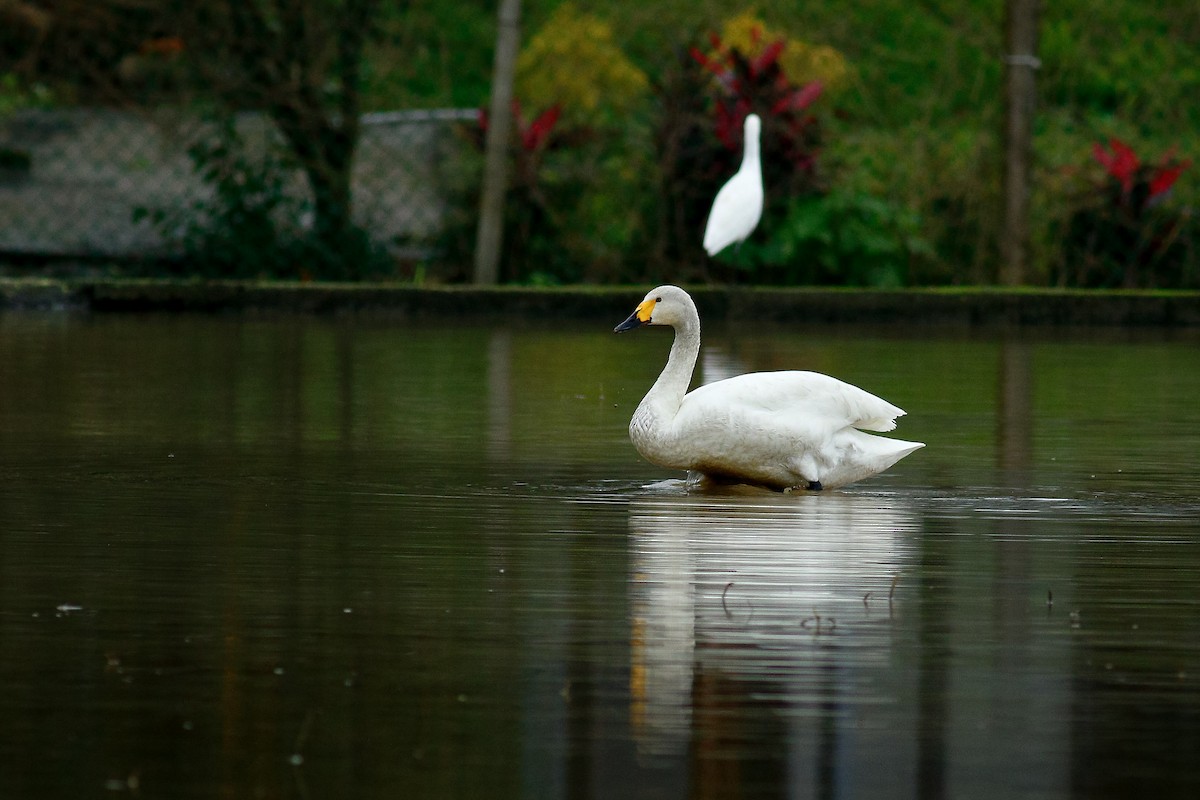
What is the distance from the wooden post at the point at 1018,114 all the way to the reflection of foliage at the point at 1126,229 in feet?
2.67

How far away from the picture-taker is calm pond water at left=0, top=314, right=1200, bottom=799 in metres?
4.09

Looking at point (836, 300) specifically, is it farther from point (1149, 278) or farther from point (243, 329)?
point (243, 329)

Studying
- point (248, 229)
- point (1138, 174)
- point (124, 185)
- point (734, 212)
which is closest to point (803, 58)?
point (1138, 174)

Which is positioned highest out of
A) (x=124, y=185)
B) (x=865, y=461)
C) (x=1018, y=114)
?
(x=1018, y=114)

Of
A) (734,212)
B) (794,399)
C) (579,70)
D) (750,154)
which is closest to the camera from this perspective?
(794,399)

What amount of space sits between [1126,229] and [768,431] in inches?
475

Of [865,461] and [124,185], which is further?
[124,185]

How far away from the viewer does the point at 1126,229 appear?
19.3 m

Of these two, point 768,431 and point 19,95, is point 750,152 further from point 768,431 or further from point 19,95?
point 768,431

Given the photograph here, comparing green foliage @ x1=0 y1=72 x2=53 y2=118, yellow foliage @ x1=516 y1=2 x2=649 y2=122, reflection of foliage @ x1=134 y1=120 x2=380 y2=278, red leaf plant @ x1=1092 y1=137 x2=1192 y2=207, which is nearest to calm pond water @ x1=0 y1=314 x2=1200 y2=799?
reflection of foliage @ x1=134 y1=120 x2=380 y2=278

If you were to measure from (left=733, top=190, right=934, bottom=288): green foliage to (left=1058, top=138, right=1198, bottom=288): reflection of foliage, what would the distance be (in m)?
1.26

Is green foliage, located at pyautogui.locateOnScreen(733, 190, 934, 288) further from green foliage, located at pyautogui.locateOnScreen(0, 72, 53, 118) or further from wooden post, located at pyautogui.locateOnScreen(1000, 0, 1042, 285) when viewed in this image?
green foliage, located at pyautogui.locateOnScreen(0, 72, 53, 118)

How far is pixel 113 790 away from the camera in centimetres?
387

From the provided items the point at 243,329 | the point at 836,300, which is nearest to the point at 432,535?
the point at 243,329
